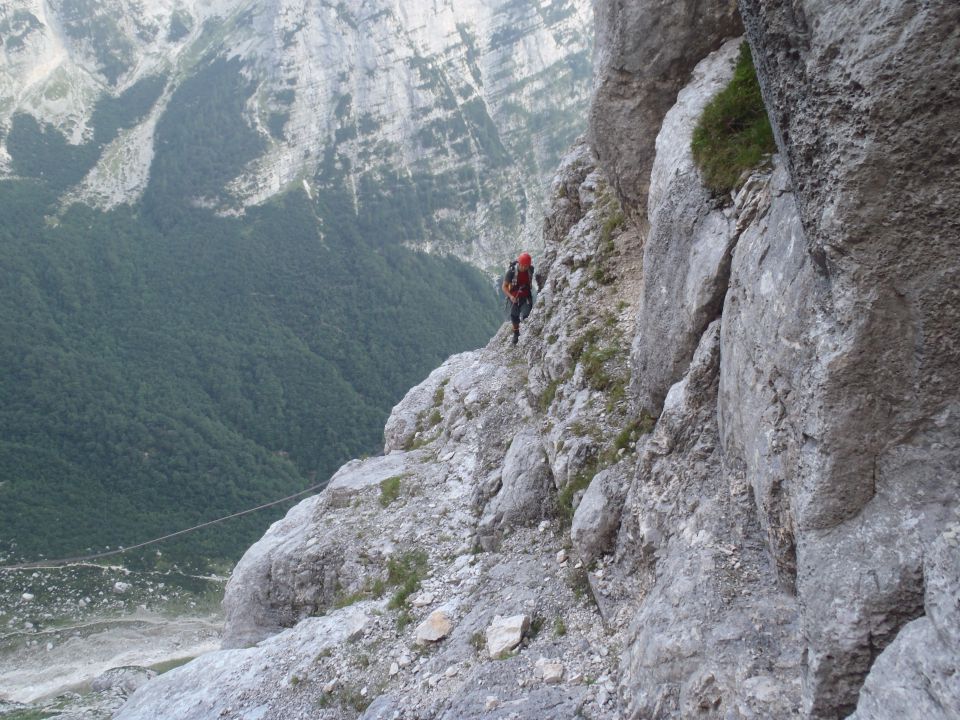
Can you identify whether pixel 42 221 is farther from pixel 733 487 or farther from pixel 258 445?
pixel 733 487

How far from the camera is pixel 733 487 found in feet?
32.0

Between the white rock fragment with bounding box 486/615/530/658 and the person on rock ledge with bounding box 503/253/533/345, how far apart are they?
13382 millimetres

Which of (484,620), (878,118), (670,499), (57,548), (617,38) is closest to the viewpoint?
(878,118)

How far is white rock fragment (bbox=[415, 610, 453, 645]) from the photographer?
13812 millimetres

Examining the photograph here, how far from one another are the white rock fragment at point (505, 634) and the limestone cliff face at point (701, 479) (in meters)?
0.07

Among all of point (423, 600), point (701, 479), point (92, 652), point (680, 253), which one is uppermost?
point (680, 253)

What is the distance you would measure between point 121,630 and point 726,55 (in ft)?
292

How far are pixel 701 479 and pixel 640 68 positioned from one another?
32.5 feet

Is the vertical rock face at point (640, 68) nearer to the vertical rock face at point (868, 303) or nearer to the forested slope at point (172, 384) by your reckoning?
the vertical rock face at point (868, 303)

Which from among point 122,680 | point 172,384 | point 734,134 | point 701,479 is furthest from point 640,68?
point 172,384

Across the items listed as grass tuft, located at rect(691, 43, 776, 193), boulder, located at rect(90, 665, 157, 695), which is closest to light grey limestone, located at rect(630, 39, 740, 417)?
grass tuft, located at rect(691, 43, 776, 193)

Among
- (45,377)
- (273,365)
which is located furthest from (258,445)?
(45,377)

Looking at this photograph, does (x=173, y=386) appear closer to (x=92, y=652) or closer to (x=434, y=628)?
(x=92, y=652)

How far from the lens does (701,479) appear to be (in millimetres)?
10516
